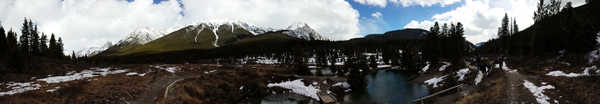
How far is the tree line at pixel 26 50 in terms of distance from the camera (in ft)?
167

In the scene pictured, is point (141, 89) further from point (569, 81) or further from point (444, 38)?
point (444, 38)

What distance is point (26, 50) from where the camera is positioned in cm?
7288

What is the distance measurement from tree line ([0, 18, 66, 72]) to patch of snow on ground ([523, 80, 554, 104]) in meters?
79.5

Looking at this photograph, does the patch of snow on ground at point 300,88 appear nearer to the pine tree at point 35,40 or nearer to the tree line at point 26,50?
the tree line at point 26,50

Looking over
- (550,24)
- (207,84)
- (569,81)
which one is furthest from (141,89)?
(550,24)

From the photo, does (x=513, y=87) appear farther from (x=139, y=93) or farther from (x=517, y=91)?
(x=139, y=93)

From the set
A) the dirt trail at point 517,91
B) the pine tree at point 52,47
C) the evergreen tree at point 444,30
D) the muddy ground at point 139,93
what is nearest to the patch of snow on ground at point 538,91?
the dirt trail at point 517,91

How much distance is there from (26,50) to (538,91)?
11259cm

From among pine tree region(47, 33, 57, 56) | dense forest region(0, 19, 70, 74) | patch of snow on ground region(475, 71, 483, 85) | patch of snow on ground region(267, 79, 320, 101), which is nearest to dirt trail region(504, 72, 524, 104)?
patch of snow on ground region(475, 71, 483, 85)

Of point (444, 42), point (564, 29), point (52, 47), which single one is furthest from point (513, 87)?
point (52, 47)

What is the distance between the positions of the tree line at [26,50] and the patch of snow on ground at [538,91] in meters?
79.5

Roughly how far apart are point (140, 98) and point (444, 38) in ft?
253

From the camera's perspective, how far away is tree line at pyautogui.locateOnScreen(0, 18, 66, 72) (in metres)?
50.9

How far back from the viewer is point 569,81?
80.1ft
